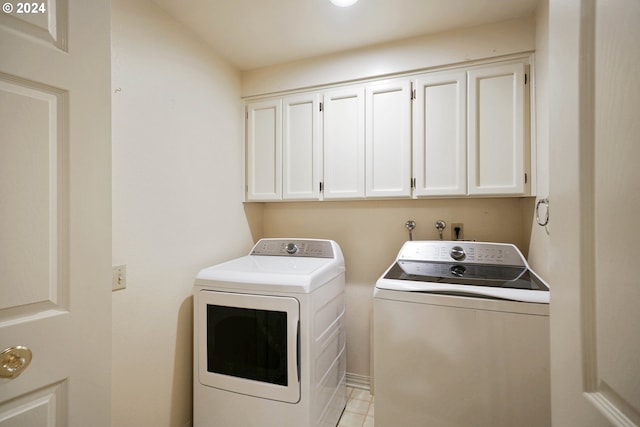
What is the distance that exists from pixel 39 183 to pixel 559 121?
1.30m

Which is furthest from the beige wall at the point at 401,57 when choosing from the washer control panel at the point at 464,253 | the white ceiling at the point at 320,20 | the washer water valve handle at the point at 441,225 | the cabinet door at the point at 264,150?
the washer control panel at the point at 464,253

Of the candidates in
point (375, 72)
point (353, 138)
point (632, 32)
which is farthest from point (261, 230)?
point (632, 32)

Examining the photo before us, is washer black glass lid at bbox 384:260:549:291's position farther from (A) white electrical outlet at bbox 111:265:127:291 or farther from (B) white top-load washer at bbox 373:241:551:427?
(A) white electrical outlet at bbox 111:265:127:291

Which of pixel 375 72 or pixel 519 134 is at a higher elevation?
pixel 375 72

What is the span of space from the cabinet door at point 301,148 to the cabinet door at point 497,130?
1.03 meters

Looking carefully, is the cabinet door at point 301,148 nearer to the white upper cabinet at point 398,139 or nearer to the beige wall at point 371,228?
the white upper cabinet at point 398,139

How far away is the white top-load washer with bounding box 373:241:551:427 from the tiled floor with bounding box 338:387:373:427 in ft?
1.96

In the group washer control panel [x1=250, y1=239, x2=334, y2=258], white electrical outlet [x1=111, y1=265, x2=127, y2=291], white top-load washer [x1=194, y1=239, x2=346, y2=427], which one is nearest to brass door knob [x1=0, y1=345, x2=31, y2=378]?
white electrical outlet [x1=111, y1=265, x2=127, y2=291]

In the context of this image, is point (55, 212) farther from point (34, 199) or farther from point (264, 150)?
point (264, 150)

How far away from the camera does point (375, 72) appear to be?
1.95 m

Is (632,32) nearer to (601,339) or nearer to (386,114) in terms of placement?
(601,339)

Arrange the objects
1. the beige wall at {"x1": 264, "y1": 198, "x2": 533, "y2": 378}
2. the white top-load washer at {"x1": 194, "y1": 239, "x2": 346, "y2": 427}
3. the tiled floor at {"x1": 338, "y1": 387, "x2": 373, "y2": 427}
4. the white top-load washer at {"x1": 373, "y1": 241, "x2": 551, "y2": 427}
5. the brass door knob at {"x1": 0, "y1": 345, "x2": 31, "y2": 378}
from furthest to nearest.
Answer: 1. the beige wall at {"x1": 264, "y1": 198, "x2": 533, "y2": 378}
2. the tiled floor at {"x1": 338, "y1": 387, "x2": 373, "y2": 427}
3. the white top-load washer at {"x1": 194, "y1": 239, "x2": 346, "y2": 427}
4. the white top-load washer at {"x1": 373, "y1": 241, "x2": 551, "y2": 427}
5. the brass door knob at {"x1": 0, "y1": 345, "x2": 31, "y2": 378}

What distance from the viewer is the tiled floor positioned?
181 cm

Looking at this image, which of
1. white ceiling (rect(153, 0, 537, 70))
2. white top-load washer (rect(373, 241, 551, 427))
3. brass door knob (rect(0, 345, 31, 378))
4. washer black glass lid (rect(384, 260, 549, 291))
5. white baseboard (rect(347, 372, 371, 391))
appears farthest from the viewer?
white baseboard (rect(347, 372, 371, 391))
